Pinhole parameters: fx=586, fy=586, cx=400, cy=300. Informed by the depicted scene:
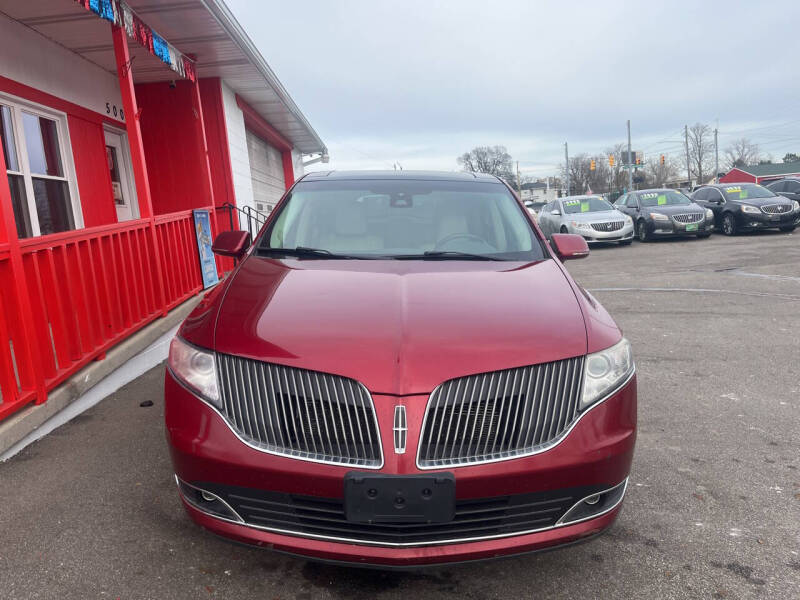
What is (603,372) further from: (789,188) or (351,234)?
(789,188)

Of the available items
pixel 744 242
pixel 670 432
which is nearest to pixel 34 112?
pixel 670 432

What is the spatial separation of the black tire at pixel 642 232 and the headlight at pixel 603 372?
16.2 m

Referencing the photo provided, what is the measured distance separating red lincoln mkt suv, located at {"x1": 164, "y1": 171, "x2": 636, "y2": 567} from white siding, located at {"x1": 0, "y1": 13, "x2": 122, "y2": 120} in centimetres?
605

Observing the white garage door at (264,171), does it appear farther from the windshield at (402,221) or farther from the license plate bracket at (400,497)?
the license plate bracket at (400,497)

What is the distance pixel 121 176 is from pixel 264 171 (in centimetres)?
696

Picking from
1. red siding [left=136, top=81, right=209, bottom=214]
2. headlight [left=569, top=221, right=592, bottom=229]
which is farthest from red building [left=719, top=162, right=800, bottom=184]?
red siding [left=136, top=81, right=209, bottom=214]

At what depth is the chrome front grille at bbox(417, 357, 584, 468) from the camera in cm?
197

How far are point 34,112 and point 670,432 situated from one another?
7709mm

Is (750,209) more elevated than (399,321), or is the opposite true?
A: (399,321)

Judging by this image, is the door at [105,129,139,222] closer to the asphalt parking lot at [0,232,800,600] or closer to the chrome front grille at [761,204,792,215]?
the asphalt parking lot at [0,232,800,600]

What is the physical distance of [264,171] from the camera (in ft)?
53.8

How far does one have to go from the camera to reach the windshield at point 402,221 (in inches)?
127

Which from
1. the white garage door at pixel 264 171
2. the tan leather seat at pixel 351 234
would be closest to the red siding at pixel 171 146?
the white garage door at pixel 264 171

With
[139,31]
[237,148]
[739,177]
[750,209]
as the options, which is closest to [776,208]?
[750,209]
